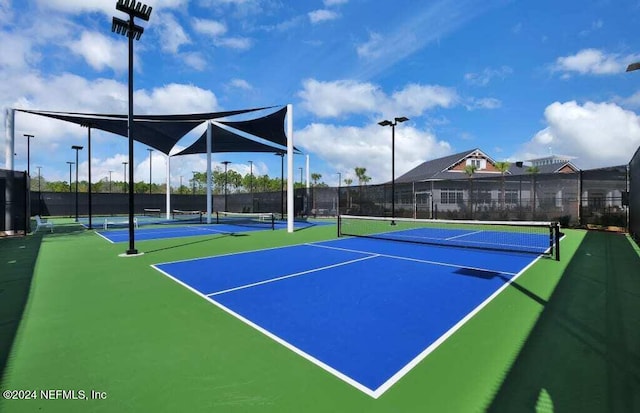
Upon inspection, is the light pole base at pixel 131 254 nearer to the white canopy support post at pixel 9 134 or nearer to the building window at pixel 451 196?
the white canopy support post at pixel 9 134

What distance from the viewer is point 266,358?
335 cm

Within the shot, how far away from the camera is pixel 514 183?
64.4 feet

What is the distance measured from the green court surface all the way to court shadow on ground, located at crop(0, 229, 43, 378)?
35 mm

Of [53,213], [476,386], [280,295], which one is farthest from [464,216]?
[53,213]

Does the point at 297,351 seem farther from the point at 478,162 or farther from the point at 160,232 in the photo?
the point at 478,162

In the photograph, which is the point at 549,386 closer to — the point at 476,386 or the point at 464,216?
the point at 476,386

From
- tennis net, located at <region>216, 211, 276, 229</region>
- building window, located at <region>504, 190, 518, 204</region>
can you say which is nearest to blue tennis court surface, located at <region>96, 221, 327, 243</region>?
tennis net, located at <region>216, 211, 276, 229</region>

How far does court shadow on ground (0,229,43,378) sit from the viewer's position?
12.8ft

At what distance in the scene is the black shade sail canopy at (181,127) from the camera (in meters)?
16.7

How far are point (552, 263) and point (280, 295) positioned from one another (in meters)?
6.93

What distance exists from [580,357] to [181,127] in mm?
21367

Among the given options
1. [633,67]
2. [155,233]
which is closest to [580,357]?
[633,67]

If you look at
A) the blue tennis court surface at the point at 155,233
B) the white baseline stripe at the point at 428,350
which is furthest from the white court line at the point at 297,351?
the blue tennis court surface at the point at 155,233

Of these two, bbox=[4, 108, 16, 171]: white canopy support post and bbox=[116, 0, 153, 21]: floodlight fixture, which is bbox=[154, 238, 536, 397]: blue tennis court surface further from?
bbox=[4, 108, 16, 171]: white canopy support post
